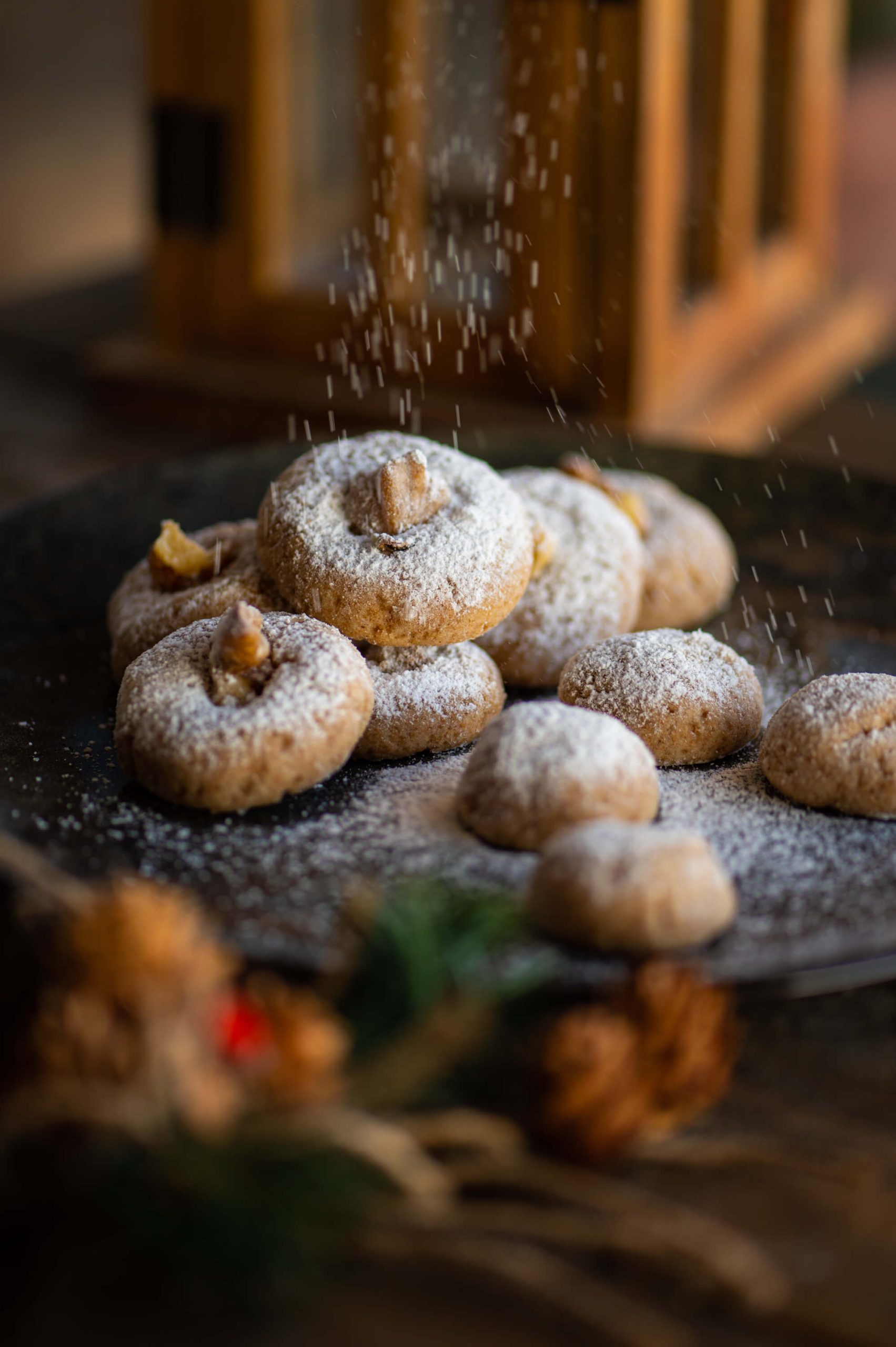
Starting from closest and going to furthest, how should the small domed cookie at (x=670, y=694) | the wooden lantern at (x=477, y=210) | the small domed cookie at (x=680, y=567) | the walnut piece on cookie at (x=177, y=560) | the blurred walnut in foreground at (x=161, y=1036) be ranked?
the blurred walnut in foreground at (x=161, y=1036) < the small domed cookie at (x=670, y=694) < the walnut piece on cookie at (x=177, y=560) < the small domed cookie at (x=680, y=567) < the wooden lantern at (x=477, y=210)

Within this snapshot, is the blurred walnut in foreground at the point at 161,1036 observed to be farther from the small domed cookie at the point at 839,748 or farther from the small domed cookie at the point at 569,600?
the small domed cookie at the point at 569,600

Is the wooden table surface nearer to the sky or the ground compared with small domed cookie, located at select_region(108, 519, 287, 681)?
nearer to the ground

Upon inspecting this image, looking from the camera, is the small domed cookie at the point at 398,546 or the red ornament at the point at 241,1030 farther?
the small domed cookie at the point at 398,546

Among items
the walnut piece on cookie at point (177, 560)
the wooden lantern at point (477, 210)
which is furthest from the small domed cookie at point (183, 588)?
the wooden lantern at point (477, 210)

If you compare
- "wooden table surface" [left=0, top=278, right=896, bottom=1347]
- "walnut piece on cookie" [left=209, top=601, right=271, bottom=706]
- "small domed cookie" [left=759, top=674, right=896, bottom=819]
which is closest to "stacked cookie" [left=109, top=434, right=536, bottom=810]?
"walnut piece on cookie" [left=209, top=601, right=271, bottom=706]

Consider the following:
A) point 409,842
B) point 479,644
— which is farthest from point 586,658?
point 409,842

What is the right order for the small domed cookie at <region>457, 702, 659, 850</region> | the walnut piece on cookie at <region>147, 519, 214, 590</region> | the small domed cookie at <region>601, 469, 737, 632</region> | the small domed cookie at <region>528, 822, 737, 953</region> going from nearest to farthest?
1. the small domed cookie at <region>528, 822, 737, 953</region>
2. the small domed cookie at <region>457, 702, 659, 850</region>
3. the walnut piece on cookie at <region>147, 519, 214, 590</region>
4. the small domed cookie at <region>601, 469, 737, 632</region>

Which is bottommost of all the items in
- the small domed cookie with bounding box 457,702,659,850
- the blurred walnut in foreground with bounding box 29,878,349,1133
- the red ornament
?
the small domed cookie with bounding box 457,702,659,850

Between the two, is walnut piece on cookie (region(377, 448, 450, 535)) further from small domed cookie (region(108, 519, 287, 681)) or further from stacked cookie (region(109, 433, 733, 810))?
small domed cookie (region(108, 519, 287, 681))
